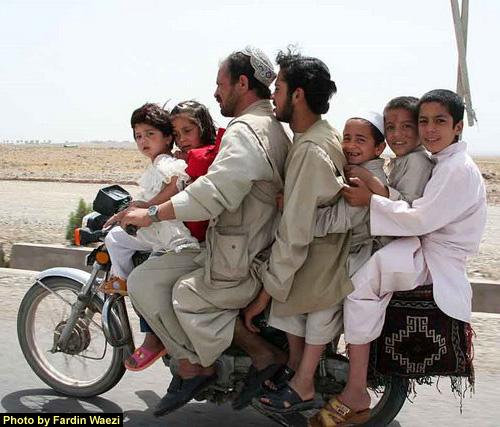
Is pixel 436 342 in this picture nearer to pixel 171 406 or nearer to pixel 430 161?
pixel 430 161

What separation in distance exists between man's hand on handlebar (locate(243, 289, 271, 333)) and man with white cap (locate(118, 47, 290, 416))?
3 centimetres

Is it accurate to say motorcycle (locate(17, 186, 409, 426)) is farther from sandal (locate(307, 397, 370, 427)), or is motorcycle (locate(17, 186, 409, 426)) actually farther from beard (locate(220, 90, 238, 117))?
beard (locate(220, 90, 238, 117))

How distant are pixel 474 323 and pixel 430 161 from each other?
3021 mm

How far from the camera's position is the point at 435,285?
342 cm

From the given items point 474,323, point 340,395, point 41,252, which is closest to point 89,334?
point 340,395

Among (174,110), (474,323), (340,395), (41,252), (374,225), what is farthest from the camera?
(41,252)

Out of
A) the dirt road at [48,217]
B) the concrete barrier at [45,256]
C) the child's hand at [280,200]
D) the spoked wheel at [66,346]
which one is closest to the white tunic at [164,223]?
the child's hand at [280,200]

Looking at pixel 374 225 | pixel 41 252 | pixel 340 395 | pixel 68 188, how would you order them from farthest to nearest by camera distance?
pixel 68 188 < pixel 41 252 < pixel 340 395 < pixel 374 225

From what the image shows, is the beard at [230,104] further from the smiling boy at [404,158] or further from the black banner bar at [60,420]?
the black banner bar at [60,420]

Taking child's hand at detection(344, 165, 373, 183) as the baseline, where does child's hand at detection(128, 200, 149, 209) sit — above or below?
below

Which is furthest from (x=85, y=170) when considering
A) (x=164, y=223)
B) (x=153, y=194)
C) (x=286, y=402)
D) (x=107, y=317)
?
(x=286, y=402)

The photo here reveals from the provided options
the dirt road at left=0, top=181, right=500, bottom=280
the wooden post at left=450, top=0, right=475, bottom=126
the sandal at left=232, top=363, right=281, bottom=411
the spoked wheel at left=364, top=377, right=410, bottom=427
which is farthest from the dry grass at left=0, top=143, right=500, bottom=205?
the sandal at left=232, top=363, right=281, bottom=411

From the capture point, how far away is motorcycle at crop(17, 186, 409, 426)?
3.79 metres

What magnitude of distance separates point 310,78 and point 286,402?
1.53 m
